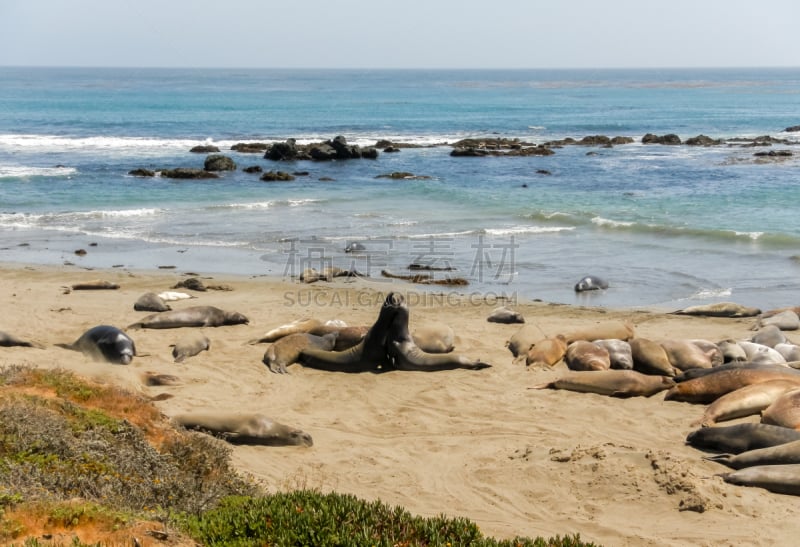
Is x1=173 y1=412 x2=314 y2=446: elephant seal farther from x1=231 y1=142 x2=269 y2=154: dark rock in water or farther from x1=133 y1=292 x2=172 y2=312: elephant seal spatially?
x1=231 y1=142 x2=269 y2=154: dark rock in water

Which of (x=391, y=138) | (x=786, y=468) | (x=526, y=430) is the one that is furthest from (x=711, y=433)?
(x=391, y=138)

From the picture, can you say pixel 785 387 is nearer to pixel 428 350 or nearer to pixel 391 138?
pixel 428 350

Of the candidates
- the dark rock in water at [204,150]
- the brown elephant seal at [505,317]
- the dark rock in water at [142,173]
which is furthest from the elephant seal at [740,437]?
the dark rock in water at [204,150]

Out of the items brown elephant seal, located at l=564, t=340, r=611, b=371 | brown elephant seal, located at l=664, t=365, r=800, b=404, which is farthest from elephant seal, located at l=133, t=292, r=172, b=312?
brown elephant seal, located at l=664, t=365, r=800, b=404

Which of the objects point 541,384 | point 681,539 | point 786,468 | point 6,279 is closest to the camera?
point 681,539

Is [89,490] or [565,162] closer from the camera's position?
[89,490]

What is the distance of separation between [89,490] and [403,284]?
11488 mm

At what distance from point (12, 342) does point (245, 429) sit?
4998 millimetres

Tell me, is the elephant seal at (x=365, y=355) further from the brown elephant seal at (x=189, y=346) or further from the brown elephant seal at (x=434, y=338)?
the brown elephant seal at (x=189, y=346)

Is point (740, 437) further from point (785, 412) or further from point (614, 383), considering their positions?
point (614, 383)

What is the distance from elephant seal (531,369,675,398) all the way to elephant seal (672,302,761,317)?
4.04m

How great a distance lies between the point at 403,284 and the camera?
1702cm

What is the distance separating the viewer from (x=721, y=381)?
33.1 feet

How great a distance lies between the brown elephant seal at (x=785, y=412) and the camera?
8523mm
